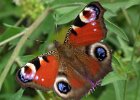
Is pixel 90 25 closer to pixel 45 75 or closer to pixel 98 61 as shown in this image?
pixel 98 61

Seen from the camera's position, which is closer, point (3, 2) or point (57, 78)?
point (57, 78)

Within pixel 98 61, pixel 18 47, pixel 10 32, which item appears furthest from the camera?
pixel 10 32

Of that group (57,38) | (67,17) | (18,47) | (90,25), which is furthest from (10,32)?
(90,25)

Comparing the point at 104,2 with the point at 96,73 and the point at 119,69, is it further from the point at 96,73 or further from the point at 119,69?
the point at 96,73

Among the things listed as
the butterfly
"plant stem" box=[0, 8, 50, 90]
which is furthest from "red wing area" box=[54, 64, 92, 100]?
"plant stem" box=[0, 8, 50, 90]

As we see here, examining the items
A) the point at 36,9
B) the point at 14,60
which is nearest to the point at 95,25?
the point at 14,60
